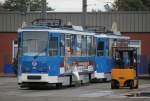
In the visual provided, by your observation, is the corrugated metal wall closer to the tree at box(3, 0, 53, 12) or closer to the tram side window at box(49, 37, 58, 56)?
the tram side window at box(49, 37, 58, 56)

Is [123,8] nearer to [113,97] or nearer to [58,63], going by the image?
[58,63]

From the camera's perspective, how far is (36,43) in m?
31.0

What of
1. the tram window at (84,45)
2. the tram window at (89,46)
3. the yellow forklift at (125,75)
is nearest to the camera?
the yellow forklift at (125,75)

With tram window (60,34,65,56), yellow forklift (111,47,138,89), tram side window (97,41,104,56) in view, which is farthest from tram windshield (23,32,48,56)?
tram side window (97,41,104,56)

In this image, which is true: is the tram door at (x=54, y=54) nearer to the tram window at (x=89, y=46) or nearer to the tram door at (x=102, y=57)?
the tram window at (x=89, y=46)

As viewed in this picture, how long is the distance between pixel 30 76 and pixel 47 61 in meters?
1.19

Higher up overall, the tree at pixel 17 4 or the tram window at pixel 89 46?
the tree at pixel 17 4

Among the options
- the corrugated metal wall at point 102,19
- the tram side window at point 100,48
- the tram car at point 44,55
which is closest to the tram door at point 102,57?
the tram side window at point 100,48

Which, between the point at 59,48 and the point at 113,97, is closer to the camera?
the point at 113,97

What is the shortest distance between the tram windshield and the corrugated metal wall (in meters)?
24.6

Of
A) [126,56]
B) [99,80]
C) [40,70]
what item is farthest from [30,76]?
[99,80]

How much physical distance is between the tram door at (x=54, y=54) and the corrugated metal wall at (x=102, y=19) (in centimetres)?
2419

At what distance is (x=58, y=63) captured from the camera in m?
31.6

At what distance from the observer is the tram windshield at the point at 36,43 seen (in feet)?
102
